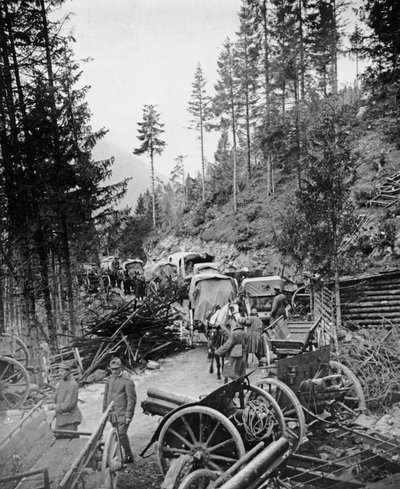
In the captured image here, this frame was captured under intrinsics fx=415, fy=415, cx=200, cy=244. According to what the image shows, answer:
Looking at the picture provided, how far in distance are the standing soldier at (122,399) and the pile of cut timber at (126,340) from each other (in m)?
5.82

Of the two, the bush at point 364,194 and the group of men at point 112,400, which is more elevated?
the bush at point 364,194

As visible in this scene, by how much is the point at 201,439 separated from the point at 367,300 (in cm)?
902

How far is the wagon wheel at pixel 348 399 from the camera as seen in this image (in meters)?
7.77

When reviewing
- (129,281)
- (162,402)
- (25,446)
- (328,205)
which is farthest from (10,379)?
(129,281)

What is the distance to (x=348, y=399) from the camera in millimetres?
8320

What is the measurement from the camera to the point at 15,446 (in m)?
5.52

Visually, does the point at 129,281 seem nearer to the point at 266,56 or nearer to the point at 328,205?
the point at 328,205

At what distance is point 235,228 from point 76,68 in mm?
18588

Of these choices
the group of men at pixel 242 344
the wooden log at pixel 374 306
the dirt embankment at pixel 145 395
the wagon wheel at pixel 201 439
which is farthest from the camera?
the wooden log at pixel 374 306

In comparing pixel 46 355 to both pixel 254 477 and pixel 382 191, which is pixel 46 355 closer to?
pixel 254 477

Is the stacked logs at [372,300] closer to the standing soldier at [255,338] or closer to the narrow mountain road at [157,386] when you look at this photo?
the standing soldier at [255,338]

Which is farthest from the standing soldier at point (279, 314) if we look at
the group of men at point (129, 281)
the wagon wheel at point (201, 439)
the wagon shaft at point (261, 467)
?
the group of men at point (129, 281)

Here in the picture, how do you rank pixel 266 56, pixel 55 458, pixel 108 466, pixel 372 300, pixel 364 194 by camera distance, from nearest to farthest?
1. pixel 108 466
2. pixel 55 458
3. pixel 372 300
4. pixel 364 194
5. pixel 266 56

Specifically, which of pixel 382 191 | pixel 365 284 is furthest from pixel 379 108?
pixel 365 284
